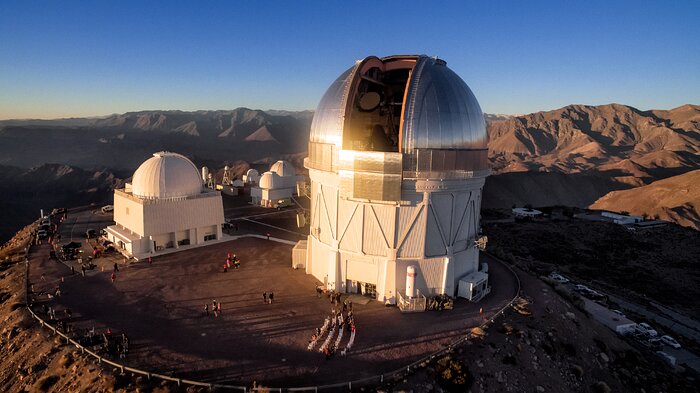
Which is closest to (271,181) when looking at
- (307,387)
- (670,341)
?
(307,387)

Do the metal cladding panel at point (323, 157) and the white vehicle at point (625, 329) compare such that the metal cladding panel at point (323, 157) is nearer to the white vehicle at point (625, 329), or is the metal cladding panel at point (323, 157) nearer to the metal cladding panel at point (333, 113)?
the metal cladding panel at point (333, 113)

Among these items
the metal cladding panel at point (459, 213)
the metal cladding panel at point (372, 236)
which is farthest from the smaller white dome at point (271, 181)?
the metal cladding panel at point (459, 213)

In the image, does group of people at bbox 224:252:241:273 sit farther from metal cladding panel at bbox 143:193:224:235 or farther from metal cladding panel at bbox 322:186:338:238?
metal cladding panel at bbox 322:186:338:238

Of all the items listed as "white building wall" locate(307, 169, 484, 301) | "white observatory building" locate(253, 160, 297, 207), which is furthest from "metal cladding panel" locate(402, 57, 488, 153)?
"white observatory building" locate(253, 160, 297, 207)

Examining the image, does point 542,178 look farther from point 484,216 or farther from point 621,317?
point 621,317

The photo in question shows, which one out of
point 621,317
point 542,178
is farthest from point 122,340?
point 542,178
